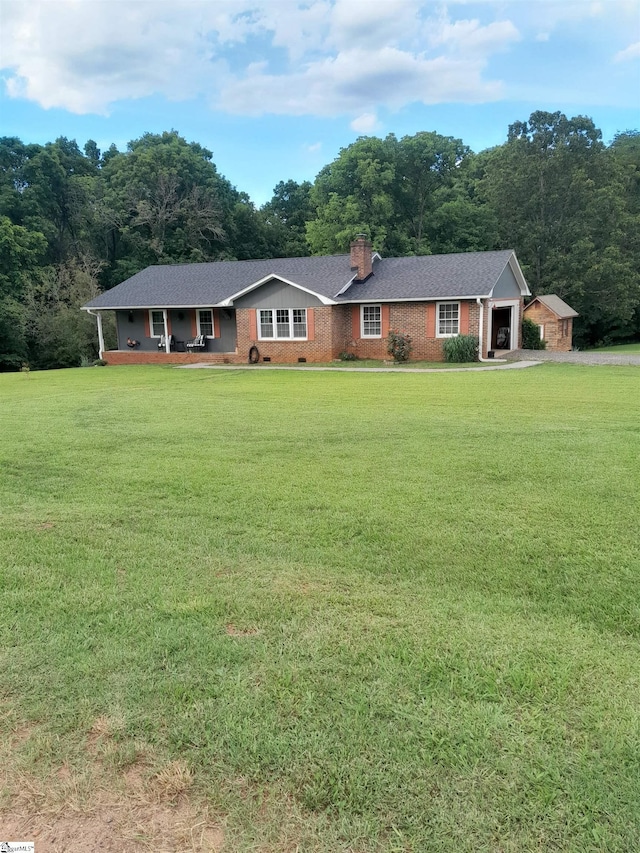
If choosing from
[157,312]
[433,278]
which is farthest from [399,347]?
[157,312]

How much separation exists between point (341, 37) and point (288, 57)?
265 cm

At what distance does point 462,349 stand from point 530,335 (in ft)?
23.7

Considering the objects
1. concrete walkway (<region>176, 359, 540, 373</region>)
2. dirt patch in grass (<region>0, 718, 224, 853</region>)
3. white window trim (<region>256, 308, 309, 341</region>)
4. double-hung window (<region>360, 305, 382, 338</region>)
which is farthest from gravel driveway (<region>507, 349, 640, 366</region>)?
dirt patch in grass (<region>0, 718, 224, 853</region>)

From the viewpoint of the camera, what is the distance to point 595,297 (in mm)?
35344

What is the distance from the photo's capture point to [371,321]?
2245 centimetres

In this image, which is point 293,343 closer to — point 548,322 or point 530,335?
point 530,335

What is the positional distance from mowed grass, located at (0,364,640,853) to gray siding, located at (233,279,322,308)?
16.1 metres

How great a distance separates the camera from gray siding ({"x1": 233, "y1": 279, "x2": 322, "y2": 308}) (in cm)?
2219

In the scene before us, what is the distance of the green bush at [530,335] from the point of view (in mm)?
25594

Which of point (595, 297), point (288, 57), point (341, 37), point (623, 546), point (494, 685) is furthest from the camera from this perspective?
point (595, 297)

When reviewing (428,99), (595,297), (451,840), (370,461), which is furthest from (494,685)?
(595,297)

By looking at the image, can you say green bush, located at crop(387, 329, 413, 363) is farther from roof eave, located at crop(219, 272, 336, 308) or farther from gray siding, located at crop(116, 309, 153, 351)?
gray siding, located at crop(116, 309, 153, 351)

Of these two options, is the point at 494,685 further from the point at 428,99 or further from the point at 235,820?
the point at 428,99

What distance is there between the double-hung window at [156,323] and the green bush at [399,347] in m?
10.7
